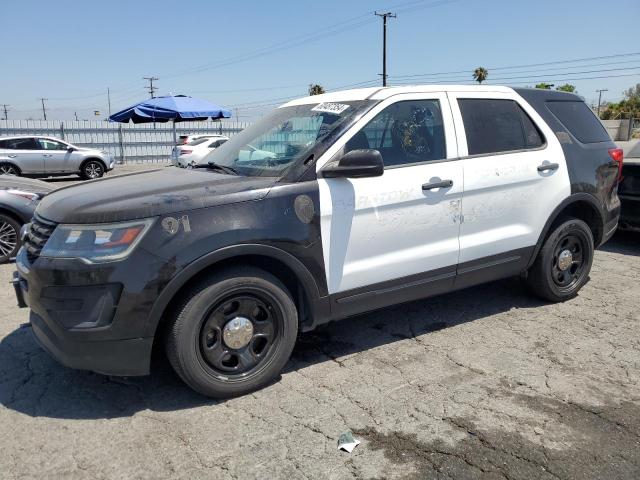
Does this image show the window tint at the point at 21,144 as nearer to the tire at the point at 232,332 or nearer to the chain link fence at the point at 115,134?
the chain link fence at the point at 115,134

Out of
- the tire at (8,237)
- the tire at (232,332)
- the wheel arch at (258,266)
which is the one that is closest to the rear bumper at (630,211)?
the wheel arch at (258,266)

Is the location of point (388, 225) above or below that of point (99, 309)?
above

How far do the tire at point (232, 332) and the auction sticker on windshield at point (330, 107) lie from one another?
130 cm

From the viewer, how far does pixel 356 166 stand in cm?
332

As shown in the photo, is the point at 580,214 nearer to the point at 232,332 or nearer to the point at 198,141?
the point at 232,332

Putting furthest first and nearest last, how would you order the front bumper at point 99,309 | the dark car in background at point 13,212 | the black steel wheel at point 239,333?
the dark car in background at point 13,212
the black steel wheel at point 239,333
the front bumper at point 99,309

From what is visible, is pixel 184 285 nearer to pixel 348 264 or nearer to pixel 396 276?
pixel 348 264

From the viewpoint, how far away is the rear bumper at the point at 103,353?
290cm

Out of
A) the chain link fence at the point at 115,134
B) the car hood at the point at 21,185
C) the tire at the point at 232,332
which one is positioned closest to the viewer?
the tire at the point at 232,332

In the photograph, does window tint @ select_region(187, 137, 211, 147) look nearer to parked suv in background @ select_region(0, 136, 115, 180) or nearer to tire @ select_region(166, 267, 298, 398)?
parked suv in background @ select_region(0, 136, 115, 180)

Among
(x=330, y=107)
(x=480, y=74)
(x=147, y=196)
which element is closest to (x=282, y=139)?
(x=330, y=107)

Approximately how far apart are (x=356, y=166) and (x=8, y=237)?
513 cm

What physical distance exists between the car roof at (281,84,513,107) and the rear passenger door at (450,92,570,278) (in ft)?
0.22

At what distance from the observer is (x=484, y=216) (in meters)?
4.08
